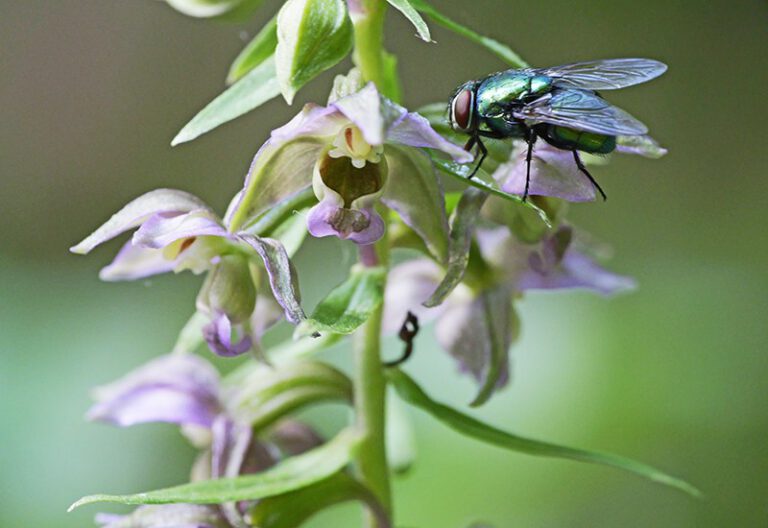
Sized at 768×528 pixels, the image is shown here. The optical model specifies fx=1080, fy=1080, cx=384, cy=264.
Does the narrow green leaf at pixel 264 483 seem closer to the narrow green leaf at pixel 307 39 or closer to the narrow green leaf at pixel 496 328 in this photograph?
the narrow green leaf at pixel 496 328

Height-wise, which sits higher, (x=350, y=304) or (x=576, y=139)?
(x=576, y=139)

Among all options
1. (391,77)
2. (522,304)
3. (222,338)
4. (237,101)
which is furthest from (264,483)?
(522,304)

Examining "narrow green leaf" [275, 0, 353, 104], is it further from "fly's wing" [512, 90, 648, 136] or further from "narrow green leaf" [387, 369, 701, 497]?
"narrow green leaf" [387, 369, 701, 497]

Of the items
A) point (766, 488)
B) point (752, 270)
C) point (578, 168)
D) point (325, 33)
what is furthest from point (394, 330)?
point (752, 270)

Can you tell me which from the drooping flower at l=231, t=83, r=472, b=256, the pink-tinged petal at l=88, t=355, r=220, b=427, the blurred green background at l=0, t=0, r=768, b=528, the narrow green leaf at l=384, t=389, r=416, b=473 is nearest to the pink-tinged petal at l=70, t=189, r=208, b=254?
the drooping flower at l=231, t=83, r=472, b=256

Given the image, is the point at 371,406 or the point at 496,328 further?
the point at 496,328

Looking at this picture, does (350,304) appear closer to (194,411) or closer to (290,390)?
(290,390)

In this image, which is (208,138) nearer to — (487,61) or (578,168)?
(487,61)

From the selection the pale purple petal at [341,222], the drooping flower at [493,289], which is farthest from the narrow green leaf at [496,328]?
the pale purple petal at [341,222]
